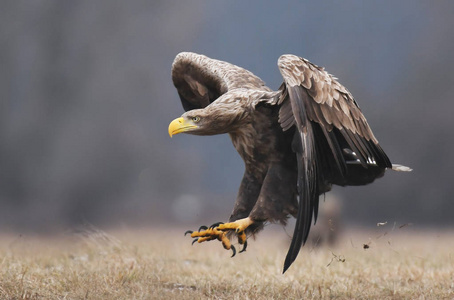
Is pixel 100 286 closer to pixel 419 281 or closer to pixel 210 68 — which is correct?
pixel 210 68

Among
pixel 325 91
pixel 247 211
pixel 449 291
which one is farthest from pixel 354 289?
pixel 325 91

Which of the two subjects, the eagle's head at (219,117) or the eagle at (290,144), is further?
the eagle's head at (219,117)

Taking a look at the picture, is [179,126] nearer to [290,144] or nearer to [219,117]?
[219,117]

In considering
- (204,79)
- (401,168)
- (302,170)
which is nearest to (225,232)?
(302,170)

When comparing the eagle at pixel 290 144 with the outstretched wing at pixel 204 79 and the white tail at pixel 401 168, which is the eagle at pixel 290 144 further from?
the outstretched wing at pixel 204 79

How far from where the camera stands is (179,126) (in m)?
4.25

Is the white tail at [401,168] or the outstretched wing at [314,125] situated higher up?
the outstretched wing at [314,125]

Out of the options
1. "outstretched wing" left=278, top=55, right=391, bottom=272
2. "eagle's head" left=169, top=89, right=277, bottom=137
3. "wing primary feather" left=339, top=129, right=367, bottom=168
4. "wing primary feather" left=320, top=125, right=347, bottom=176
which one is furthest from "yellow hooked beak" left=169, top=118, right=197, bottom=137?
"wing primary feather" left=339, top=129, right=367, bottom=168

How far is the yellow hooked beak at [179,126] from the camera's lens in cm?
423

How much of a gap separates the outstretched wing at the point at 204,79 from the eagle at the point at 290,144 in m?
0.54

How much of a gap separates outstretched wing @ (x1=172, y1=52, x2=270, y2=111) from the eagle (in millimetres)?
542

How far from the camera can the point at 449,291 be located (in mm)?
5062

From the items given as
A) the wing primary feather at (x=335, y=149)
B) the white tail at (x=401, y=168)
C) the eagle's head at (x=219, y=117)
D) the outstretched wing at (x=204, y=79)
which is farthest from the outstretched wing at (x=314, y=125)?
the outstretched wing at (x=204, y=79)

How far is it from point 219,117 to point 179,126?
0.29m
